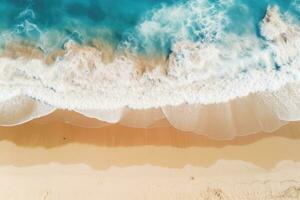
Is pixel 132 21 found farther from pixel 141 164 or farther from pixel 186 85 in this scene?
pixel 141 164

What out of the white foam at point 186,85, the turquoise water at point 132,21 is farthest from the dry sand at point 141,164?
the turquoise water at point 132,21

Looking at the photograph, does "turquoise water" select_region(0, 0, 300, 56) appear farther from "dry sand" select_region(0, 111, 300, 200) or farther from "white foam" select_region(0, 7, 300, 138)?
"dry sand" select_region(0, 111, 300, 200)

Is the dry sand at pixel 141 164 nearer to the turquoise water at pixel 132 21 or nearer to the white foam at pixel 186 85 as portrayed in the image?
the white foam at pixel 186 85

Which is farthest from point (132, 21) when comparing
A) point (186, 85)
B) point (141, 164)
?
point (141, 164)

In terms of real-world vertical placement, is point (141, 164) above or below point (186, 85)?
below

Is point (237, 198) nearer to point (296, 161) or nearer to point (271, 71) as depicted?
Answer: point (296, 161)

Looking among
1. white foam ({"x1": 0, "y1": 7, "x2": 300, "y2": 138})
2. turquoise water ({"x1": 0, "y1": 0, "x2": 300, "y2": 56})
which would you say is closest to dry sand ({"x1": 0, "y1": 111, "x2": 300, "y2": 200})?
white foam ({"x1": 0, "y1": 7, "x2": 300, "y2": 138})
